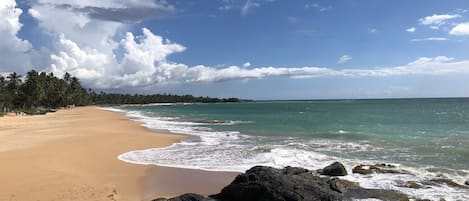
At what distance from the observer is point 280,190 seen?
8.80 meters

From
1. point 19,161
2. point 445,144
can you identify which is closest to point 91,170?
point 19,161

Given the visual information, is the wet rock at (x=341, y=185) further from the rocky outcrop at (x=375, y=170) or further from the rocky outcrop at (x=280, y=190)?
the rocky outcrop at (x=375, y=170)

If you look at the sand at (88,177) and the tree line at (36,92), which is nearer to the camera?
the sand at (88,177)

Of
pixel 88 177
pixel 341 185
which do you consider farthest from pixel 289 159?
pixel 88 177

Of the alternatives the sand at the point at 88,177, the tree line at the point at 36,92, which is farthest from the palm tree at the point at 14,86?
the sand at the point at 88,177

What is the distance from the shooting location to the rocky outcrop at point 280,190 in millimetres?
8727

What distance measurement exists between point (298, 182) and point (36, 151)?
15.5 metres

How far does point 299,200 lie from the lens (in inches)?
339

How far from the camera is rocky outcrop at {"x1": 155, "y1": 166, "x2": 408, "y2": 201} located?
873 cm

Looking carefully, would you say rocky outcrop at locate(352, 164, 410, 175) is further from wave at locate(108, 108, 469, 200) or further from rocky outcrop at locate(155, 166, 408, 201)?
rocky outcrop at locate(155, 166, 408, 201)

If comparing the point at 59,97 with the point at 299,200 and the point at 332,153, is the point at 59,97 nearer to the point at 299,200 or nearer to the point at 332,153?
the point at 332,153

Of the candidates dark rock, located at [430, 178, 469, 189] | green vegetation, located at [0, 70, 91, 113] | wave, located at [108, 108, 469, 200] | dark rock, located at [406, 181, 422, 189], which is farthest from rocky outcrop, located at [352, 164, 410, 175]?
green vegetation, located at [0, 70, 91, 113]

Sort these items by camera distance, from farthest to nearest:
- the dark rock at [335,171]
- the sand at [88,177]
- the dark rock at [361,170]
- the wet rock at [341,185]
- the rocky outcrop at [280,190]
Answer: the dark rock at [361,170], the dark rock at [335,171], the sand at [88,177], the wet rock at [341,185], the rocky outcrop at [280,190]

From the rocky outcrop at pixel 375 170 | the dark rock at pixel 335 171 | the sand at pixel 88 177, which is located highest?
the dark rock at pixel 335 171
